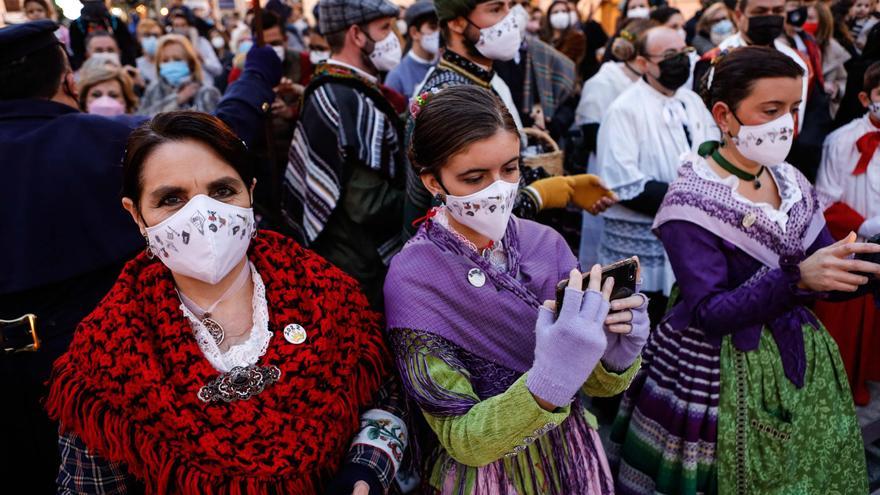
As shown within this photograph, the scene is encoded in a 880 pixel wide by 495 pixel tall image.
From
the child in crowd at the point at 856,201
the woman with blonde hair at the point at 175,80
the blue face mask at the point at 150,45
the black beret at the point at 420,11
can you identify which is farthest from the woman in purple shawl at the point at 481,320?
the blue face mask at the point at 150,45

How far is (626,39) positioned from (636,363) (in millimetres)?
3807

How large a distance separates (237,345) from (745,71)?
2.07 m

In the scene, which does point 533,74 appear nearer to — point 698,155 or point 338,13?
point 338,13

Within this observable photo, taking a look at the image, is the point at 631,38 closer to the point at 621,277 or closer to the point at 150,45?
the point at 621,277

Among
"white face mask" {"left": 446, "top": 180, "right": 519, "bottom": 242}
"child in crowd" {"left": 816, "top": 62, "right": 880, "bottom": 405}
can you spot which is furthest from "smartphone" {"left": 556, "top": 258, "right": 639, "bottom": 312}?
"child in crowd" {"left": 816, "top": 62, "right": 880, "bottom": 405}

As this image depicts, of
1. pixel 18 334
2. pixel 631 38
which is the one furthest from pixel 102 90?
pixel 631 38

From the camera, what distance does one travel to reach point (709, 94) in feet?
8.61

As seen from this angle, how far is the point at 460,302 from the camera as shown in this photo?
1.75 metres

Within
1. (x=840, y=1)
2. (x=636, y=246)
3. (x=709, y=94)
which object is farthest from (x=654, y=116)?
(x=840, y=1)

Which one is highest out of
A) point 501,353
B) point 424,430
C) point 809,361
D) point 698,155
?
point 698,155

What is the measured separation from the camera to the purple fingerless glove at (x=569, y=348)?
1453 millimetres

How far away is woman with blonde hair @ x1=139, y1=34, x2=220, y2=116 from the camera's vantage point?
5316 mm

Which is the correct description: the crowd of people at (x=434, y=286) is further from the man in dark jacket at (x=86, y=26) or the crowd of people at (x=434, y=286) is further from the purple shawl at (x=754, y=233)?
the man in dark jacket at (x=86, y=26)

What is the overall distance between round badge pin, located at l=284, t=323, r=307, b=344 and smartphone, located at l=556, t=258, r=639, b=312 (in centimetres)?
70
